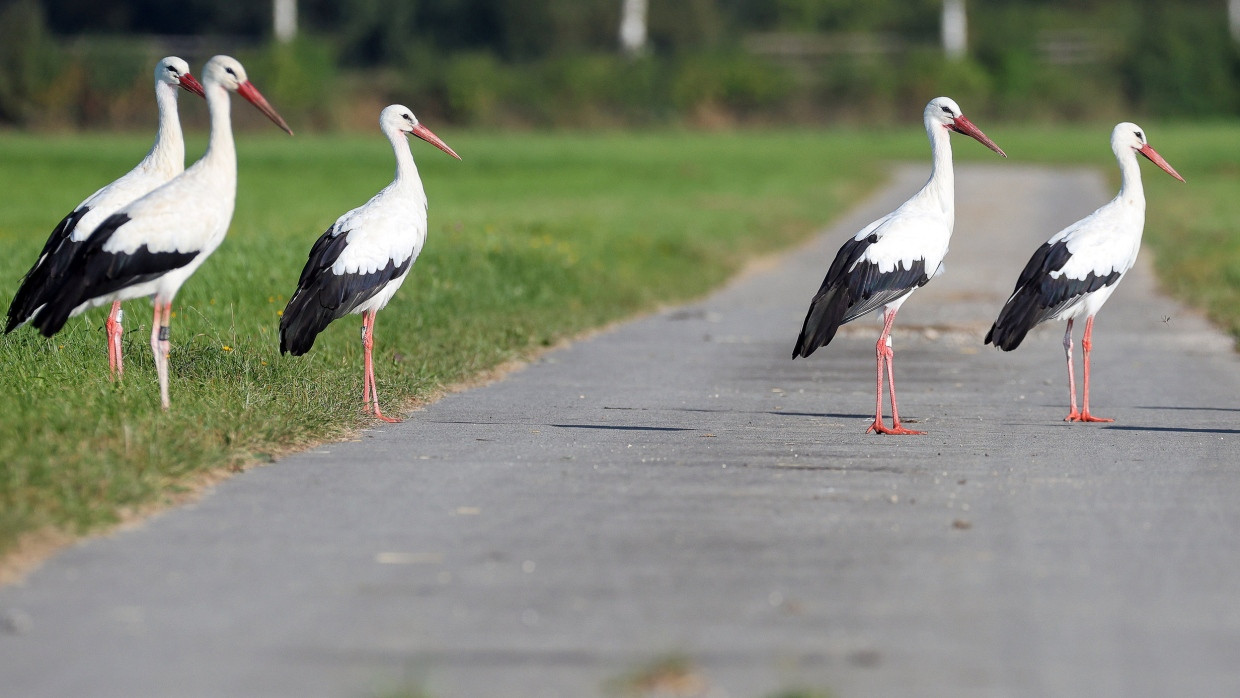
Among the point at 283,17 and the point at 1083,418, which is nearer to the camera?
the point at 1083,418

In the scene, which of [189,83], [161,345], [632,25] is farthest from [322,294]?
[632,25]

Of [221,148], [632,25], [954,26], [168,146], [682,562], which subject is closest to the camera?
[682,562]

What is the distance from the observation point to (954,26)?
85812mm

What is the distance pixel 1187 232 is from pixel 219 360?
2033cm

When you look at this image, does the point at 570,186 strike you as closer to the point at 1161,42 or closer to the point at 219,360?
the point at 219,360

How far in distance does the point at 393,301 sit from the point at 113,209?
17.0 ft

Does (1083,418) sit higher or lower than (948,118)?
lower

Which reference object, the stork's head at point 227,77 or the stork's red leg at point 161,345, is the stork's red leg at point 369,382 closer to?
the stork's red leg at point 161,345

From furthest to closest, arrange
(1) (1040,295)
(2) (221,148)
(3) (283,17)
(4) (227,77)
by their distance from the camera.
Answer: (3) (283,17) < (1) (1040,295) < (4) (227,77) < (2) (221,148)

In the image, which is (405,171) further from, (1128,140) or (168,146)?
(1128,140)

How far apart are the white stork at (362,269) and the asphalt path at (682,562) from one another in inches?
35.0

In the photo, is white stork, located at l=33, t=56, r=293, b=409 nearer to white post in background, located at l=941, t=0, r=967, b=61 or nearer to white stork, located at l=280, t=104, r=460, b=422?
white stork, located at l=280, t=104, r=460, b=422

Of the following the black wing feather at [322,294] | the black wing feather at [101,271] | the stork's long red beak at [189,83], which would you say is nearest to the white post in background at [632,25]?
the stork's long red beak at [189,83]

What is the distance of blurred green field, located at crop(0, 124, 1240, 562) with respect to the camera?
859cm
